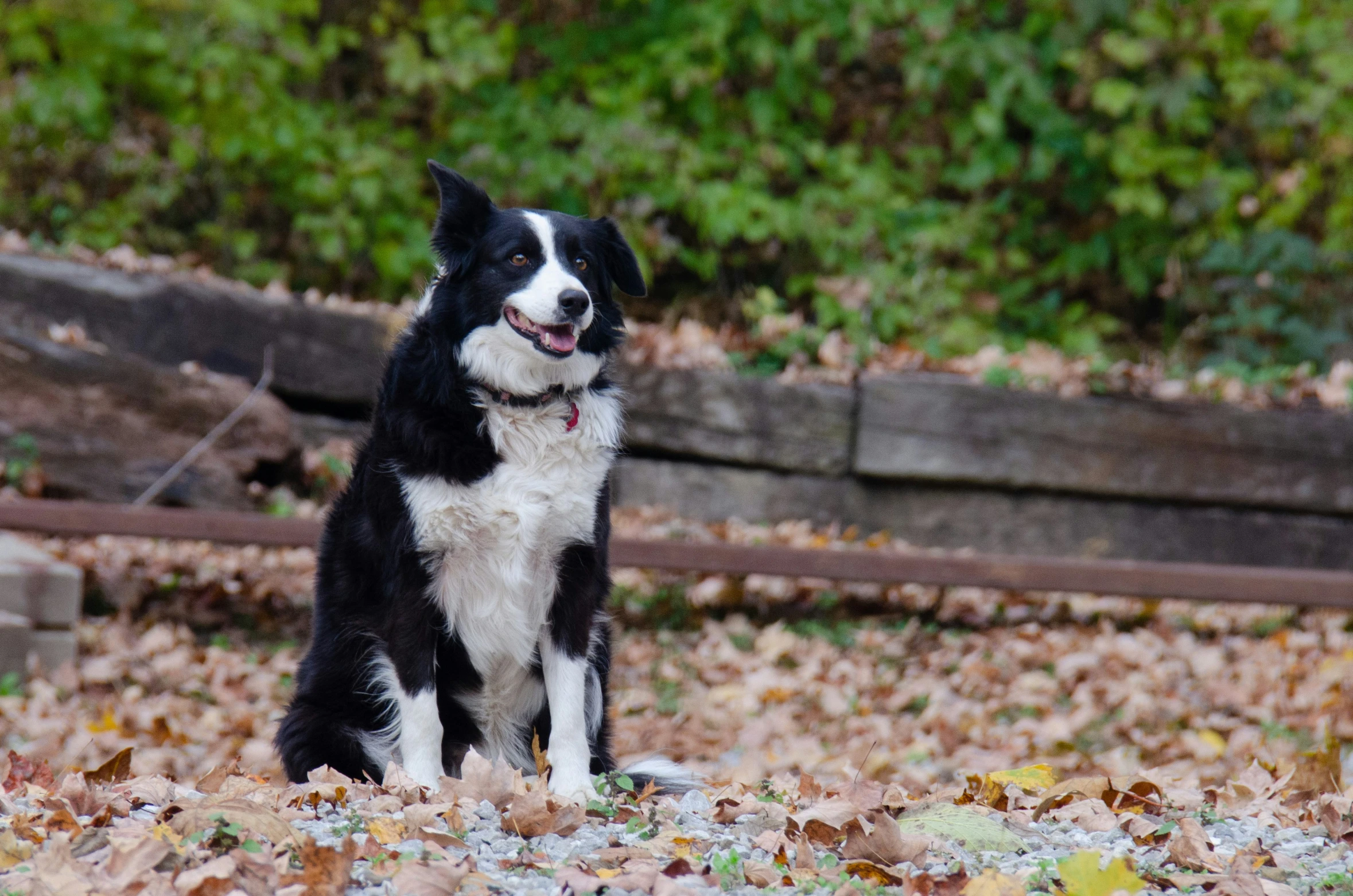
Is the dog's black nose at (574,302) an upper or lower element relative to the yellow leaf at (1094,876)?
upper

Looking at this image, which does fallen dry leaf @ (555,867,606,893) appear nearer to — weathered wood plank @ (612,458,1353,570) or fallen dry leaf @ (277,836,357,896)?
fallen dry leaf @ (277,836,357,896)

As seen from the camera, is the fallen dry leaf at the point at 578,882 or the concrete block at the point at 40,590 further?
the concrete block at the point at 40,590

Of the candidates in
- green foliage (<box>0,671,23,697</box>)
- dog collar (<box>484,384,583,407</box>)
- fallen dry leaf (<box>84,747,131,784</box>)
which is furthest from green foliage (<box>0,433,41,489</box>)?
dog collar (<box>484,384,583,407</box>)

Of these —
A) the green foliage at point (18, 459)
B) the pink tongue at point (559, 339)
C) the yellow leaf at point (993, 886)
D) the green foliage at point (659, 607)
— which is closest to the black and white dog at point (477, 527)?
the pink tongue at point (559, 339)

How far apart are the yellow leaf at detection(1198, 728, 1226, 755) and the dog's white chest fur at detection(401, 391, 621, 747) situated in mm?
2737

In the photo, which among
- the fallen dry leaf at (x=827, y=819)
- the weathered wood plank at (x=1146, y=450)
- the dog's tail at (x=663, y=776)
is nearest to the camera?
the fallen dry leaf at (x=827, y=819)

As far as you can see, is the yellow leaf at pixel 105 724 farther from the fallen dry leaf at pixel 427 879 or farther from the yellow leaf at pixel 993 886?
the yellow leaf at pixel 993 886

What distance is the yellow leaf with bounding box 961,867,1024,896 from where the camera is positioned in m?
1.90

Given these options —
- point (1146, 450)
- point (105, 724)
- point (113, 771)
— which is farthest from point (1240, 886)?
point (1146, 450)

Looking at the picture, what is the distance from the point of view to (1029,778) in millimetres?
2770

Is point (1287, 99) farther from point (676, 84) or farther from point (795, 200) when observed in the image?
point (676, 84)

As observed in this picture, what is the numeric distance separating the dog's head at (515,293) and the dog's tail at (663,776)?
0.96 metres

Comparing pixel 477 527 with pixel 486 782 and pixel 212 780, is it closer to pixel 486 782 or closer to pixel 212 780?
pixel 486 782

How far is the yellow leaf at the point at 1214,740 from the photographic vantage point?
4.31m
